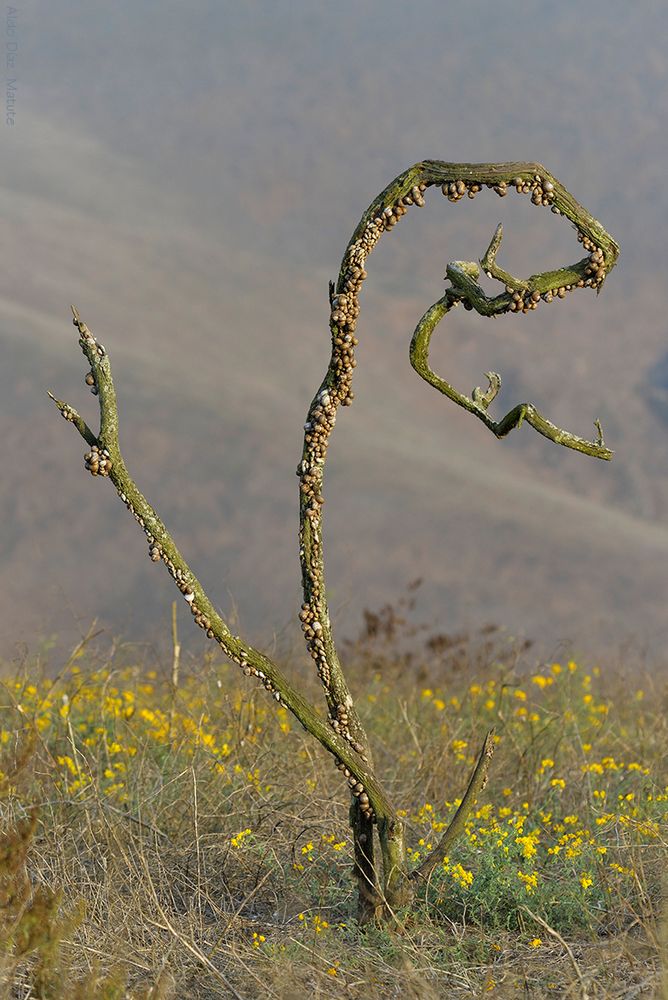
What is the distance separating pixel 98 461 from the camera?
3467 millimetres

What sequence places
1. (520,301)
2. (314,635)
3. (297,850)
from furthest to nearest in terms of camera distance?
1. (297,850)
2. (314,635)
3. (520,301)

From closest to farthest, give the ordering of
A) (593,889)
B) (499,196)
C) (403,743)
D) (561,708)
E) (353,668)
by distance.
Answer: (499,196) → (593,889) → (403,743) → (561,708) → (353,668)

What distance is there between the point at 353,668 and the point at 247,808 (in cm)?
247

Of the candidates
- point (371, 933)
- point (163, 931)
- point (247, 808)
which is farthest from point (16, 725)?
point (371, 933)

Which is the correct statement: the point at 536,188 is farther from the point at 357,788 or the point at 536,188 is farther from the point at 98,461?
the point at 357,788

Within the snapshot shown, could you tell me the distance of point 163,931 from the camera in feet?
11.6

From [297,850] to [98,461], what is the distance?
1.82 metres

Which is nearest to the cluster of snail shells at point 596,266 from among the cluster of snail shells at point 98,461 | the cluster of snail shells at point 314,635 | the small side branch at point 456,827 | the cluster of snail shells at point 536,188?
the cluster of snail shells at point 536,188

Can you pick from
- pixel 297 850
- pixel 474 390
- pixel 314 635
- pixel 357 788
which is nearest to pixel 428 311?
pixel 474 390

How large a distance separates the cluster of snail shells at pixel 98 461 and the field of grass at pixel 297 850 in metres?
0.85

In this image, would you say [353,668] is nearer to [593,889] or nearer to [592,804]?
[592,804]

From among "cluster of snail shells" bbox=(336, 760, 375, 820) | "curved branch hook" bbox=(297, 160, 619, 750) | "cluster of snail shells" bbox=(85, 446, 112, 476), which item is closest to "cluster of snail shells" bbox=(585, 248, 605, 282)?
"curved branch hook" bbox=(297, 160, 619, 750)

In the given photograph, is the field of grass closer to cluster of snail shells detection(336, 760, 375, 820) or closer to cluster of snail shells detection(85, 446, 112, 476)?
cluster of snail shells detection(336, 760, 375, 820)

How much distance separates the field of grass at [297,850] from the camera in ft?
10.2
